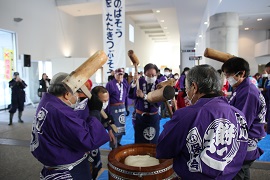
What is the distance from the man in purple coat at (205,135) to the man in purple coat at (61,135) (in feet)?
1.67

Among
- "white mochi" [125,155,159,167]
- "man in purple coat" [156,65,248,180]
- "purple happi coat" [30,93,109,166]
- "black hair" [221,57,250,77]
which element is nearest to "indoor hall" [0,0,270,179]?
"white mochi" [125,155,159,167]

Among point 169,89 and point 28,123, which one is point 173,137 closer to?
point 169,89

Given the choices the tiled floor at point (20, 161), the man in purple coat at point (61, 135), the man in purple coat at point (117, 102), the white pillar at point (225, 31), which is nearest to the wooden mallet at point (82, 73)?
the man in purple coat at point (61, 135)

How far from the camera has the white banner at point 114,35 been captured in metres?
4.81

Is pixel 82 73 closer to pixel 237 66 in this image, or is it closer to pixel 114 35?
pixel 237 66

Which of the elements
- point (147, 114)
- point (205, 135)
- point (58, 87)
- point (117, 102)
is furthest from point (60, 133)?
point (117, 102)

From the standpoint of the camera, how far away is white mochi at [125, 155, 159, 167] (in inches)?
62.0

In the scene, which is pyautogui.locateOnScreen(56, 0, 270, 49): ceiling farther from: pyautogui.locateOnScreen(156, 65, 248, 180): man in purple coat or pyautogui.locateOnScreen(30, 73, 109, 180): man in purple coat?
pyautogui.locateOnScreen(30, 73, 109, 180): man in purple coat

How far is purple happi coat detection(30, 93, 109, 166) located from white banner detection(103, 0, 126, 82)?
3334 millimetres

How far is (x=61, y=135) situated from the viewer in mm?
1400

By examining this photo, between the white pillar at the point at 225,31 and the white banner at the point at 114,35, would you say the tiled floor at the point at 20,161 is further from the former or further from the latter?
the white pillar at the point at 225,31

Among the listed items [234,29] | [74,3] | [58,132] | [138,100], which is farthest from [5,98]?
[234,29]

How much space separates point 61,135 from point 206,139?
0.92 metres

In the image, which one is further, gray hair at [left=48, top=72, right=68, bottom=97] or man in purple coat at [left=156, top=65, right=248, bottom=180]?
gray hair at [left=48, top=72, right=68, bottom=97]
